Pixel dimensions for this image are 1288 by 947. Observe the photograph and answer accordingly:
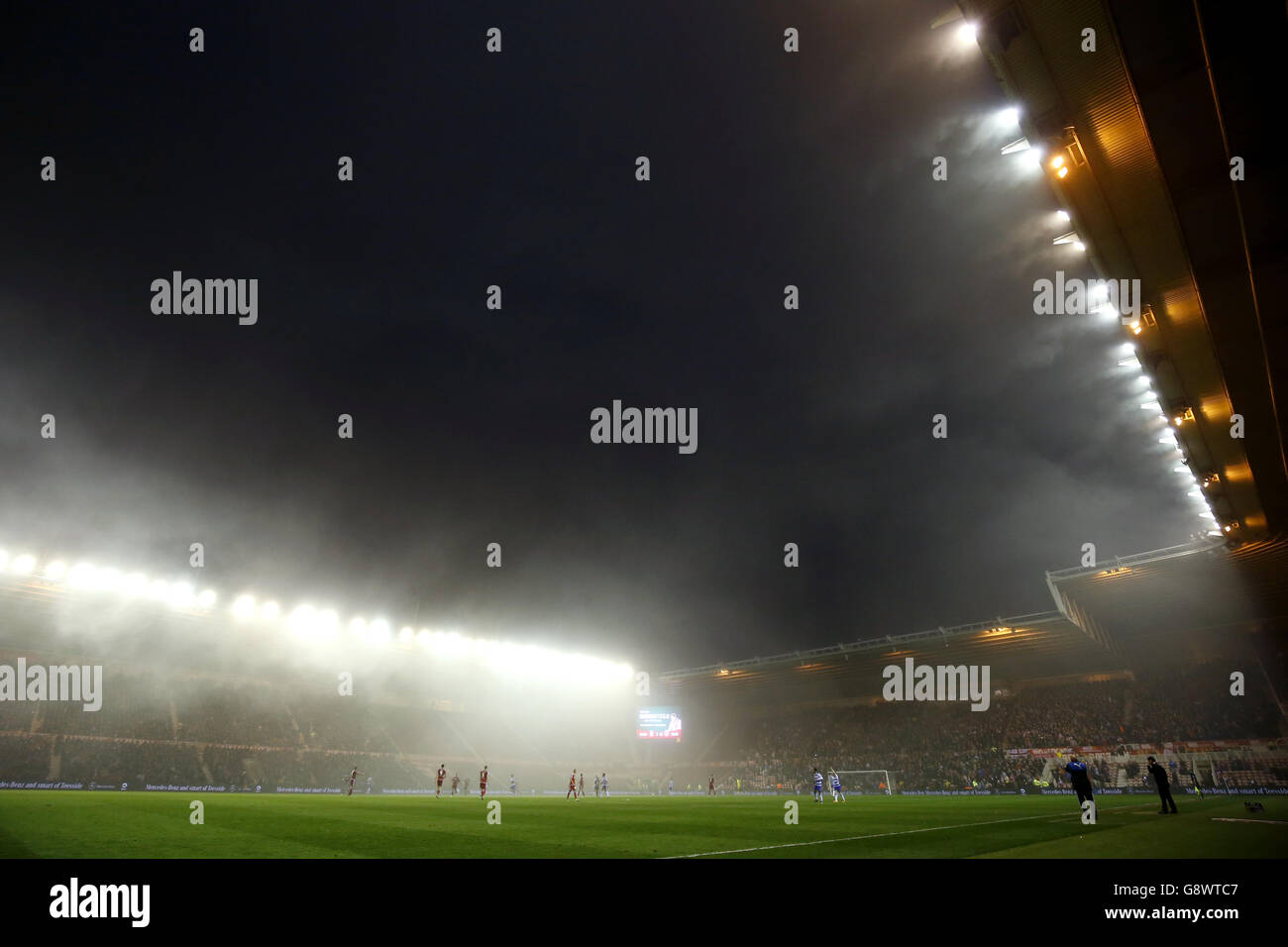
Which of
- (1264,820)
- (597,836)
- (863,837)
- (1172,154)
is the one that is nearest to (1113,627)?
(1264,820)

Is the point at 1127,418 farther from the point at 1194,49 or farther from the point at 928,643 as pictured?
the point at 928,643

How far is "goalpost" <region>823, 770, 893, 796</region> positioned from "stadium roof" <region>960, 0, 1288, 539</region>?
31.4m

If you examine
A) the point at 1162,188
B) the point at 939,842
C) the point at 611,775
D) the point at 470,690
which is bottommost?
the point at 611,775

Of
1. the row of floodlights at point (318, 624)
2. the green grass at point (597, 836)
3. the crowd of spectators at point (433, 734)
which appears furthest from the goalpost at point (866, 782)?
the green grass at point (597, 836)

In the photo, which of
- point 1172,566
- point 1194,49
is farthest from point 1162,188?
point 1172,566

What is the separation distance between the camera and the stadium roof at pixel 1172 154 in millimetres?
10125

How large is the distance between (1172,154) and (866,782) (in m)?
40.9

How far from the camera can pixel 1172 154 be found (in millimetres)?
12008

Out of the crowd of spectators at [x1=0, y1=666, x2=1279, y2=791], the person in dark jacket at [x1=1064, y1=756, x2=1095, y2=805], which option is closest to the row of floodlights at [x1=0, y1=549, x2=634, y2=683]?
the crowd of spectators at [x1=0, y1=666, x2=1279, y2=791]

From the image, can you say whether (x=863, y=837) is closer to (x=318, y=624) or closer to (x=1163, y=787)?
(x=1163, y=787)

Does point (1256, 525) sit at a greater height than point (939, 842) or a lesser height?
greater

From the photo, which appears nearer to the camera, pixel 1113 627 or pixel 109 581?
pixel 109 581

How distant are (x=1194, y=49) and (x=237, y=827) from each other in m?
20.5

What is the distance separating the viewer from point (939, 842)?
9.58 metres
